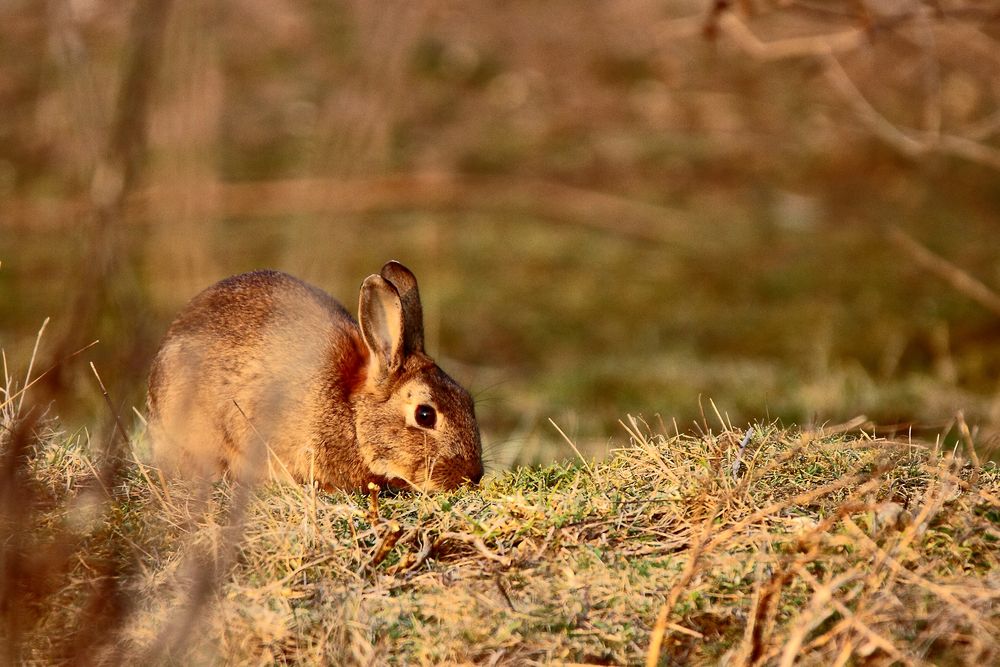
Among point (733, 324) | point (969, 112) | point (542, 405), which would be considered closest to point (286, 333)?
point (542, 405)

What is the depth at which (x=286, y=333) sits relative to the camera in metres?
4.98

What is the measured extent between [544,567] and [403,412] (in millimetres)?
1646

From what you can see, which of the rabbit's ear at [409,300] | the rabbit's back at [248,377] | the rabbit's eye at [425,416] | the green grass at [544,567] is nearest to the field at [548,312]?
the green grass at [544,567]

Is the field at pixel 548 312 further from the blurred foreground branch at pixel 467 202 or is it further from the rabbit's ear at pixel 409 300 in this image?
the rabbit's ear at pixel 409 300

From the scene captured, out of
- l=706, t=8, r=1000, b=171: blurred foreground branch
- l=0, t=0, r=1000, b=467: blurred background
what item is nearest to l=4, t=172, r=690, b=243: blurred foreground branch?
l=0, t=0, r=1000, b=467: blurred background

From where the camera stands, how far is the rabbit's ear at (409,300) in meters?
Result: 5.25

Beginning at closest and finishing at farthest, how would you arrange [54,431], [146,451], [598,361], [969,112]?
[54,431]
[146,451]
[598,361]
[969,112]

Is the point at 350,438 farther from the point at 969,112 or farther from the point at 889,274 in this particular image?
the point at 969,112

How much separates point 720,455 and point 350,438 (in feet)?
5.80

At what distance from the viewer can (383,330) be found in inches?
203

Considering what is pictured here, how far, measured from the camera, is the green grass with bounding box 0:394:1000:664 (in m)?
3.17

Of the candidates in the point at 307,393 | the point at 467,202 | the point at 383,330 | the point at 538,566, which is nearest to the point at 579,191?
the point at 467,202

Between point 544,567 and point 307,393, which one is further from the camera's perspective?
point 307,393

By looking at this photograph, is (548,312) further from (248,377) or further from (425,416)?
(248,377)
